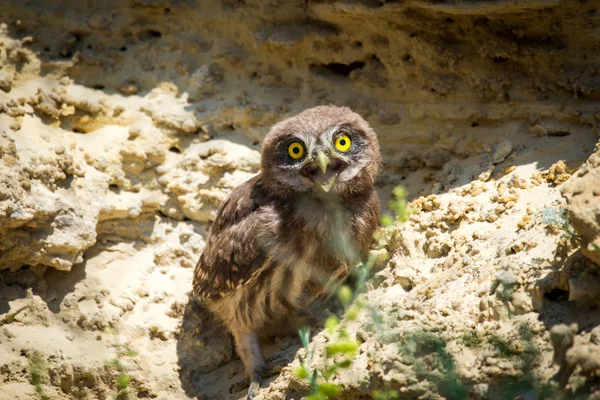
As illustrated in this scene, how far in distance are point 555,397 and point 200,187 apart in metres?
3.29

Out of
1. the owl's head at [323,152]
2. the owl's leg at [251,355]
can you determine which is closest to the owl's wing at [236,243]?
the owl's head at [323,152]

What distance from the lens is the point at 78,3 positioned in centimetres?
→ 562

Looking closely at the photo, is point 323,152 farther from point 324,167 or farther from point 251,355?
point 251,355

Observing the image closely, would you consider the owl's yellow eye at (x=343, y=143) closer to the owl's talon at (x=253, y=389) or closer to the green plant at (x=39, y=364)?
the owl's talon at (x=253, y=389)

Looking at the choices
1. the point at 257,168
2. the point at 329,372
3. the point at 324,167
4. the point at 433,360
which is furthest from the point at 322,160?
the point at 257,168

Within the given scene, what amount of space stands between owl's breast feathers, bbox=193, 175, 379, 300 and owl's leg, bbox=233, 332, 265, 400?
1.10 ft

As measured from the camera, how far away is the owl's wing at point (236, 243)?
4.29 meters

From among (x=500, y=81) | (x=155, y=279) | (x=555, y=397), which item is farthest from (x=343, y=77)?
(x=555, y=397)

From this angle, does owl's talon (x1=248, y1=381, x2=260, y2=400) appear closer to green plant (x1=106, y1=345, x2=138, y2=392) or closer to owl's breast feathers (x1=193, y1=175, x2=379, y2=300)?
owl's breast feathers (x1=193, y1=175, x2=379, y2=300)

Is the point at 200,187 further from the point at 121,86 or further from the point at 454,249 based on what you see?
the point at 454,249

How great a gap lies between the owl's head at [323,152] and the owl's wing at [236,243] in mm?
211

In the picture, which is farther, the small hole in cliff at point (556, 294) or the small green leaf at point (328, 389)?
the small green leaf at point (328, 389)

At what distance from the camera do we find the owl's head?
4.18 m

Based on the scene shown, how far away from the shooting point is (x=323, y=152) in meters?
4.10
